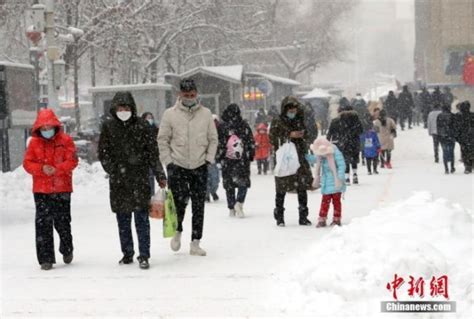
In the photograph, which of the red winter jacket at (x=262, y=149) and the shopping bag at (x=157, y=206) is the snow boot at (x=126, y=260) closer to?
the shopping bag at (x=157, y=206)

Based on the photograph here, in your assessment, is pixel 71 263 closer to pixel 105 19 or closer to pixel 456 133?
pixel 456 133

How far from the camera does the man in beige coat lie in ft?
30.7

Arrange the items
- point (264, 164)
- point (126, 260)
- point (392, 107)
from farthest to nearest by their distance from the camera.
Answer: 1. point (392, 107)
2. point (264, 164)
3. point (126, 260)

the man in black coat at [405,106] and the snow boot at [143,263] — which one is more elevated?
the man in black coat at [405,106]

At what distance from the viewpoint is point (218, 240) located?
1095 cm

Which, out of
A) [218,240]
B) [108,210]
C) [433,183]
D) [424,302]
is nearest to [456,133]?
[433,183]

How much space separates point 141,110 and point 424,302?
72.8 feet

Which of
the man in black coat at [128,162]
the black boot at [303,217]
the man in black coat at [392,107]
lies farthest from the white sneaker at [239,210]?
the man in black coat at [392,107]

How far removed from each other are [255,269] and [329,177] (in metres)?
3.39

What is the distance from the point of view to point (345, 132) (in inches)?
749

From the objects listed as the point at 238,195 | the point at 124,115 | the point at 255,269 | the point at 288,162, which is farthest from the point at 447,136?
the point at 124,115

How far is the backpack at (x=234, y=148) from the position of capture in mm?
13352

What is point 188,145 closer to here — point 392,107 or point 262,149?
point 262,149

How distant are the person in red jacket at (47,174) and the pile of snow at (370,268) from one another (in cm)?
238
